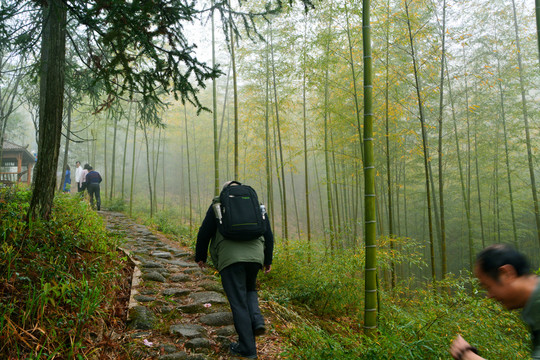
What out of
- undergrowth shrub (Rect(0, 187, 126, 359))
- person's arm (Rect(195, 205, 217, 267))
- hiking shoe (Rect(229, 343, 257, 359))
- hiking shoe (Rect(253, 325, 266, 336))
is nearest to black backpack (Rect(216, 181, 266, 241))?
person's arm (Rect(195, 205, 217, 267))

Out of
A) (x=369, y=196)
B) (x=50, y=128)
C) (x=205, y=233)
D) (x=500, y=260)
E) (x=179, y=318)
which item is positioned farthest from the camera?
(x=50, y=128)

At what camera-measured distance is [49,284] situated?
2.18m

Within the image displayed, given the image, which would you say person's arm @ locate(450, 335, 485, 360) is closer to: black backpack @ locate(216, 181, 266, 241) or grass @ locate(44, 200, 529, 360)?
grass @ locate(44, 200, 529, 360)

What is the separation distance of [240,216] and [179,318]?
1336 millimetres

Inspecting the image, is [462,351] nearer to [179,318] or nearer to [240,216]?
[240,216]

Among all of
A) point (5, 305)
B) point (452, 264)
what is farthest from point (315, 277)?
point (452, 264)

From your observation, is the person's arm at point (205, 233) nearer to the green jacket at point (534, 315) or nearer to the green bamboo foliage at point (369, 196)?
the green bamboo foliage at point (369, 196)

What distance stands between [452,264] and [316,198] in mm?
12168

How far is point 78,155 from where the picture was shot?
73.1ft

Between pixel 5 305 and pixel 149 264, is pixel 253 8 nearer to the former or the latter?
pixel 149 264

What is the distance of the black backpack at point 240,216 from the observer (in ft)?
7.25

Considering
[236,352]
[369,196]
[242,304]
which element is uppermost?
[369,196]

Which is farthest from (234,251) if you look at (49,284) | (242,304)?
(49,284)

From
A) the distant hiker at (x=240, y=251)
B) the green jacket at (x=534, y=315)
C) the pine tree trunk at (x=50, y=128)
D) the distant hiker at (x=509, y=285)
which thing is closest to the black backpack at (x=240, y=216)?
the distant hiker at (x=240, y=251)
